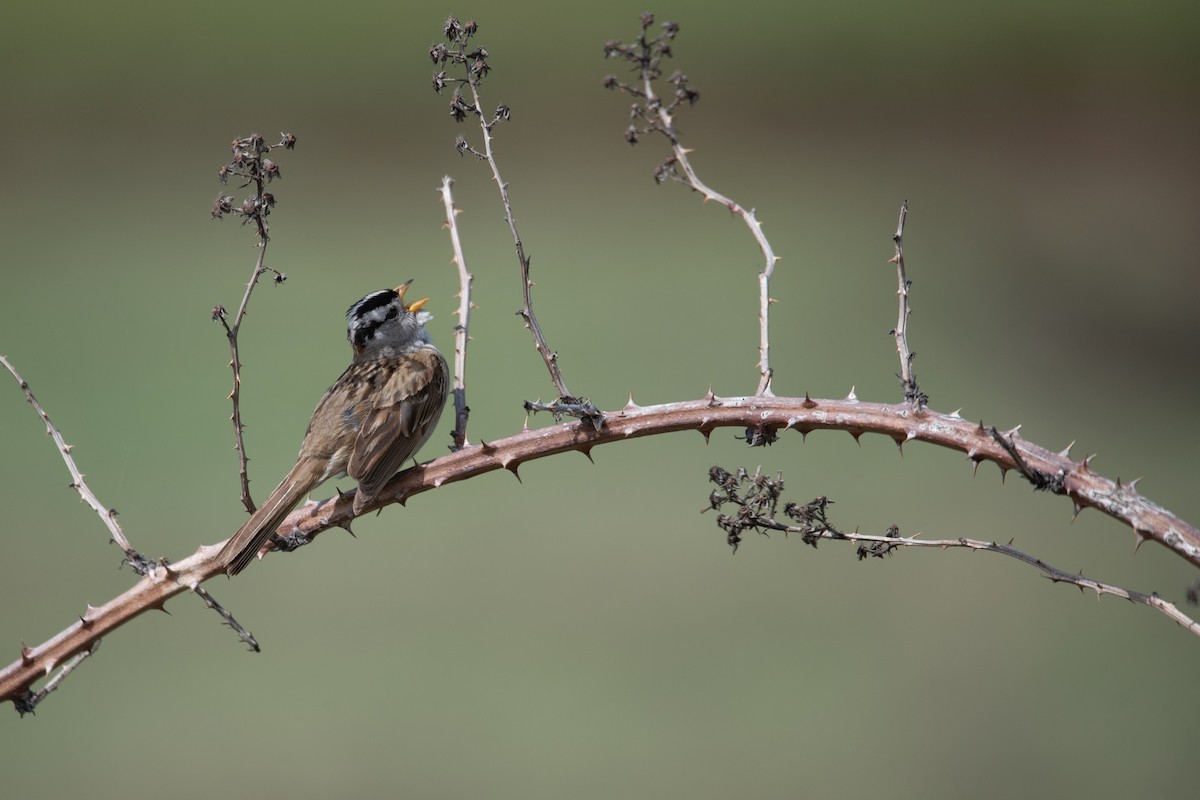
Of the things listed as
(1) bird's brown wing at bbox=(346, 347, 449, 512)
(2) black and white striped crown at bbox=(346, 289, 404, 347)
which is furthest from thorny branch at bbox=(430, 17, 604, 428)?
(2) black and white striped crown at bbox=(346, 289, 404, 347)

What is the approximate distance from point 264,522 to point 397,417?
74 centimetres

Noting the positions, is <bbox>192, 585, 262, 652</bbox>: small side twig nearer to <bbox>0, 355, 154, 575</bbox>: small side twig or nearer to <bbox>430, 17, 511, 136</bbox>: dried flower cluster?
<bbox>0, 355, 154, 575</bbox>: small side twig

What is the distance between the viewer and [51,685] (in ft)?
6.77

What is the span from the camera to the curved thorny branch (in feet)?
5.98

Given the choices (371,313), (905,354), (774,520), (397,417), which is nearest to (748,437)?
(774,520)

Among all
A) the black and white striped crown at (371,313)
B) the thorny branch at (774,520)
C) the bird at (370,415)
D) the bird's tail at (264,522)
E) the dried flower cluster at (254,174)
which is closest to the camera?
the thorny branch at (774,520)

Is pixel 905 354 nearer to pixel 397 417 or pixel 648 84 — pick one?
pixel 648 84

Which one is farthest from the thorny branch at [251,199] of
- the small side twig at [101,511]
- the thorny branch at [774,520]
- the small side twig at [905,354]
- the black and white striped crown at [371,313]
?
the black and white striped crown at [371,313]

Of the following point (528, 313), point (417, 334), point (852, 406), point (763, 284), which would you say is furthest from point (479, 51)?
point (417, 334)

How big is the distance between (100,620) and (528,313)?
103cm

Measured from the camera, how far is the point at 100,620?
214cm

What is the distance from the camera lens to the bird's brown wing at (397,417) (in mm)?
2936

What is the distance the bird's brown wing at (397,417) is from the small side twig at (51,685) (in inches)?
27.7

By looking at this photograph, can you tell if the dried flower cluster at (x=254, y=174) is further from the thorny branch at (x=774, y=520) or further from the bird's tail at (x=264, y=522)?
the thorny branch at (x=774, y=520)
